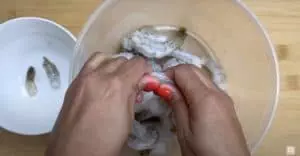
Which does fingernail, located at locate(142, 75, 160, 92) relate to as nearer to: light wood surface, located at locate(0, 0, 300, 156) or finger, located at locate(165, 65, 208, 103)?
finger, located at locate(165, 65, 208, 103)

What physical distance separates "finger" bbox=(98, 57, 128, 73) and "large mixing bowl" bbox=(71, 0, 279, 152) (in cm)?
7

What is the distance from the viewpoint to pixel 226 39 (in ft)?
2.27

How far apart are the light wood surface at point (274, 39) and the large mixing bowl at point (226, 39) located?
9 cm

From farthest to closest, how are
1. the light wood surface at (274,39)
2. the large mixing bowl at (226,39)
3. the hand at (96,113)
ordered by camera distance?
1. the light wood surface at (274,39)
2. the large mixing bowl at (226,39)
3. the hand at (96,113)

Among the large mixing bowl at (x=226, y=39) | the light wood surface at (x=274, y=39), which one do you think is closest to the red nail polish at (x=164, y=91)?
the large mixing bowl at (x=226, y=39)

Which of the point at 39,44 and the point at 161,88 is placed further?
the point at 39,44

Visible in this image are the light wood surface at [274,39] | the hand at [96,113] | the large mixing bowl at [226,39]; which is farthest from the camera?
the light wood surface at [274,39]

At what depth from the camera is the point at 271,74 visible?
64cm

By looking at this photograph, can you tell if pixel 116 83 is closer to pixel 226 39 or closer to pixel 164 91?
pixel 164 91

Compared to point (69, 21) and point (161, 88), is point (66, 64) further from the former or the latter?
point (161, 88)

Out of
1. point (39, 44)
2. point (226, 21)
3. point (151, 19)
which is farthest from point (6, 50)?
point (226, 21)

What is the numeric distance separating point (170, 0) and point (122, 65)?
0.18 meters

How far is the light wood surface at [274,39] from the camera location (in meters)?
0.73

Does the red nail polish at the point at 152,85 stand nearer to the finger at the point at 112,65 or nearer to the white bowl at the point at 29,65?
the finger at the point at 112,65
